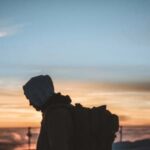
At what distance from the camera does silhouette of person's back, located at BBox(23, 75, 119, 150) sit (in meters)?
5.41

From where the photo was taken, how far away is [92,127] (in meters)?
5.51

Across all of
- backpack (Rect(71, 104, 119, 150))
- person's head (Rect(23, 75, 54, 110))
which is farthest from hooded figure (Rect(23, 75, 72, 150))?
backpack (Rect(71, 104, 119, 150))

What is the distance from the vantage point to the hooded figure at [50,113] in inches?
210

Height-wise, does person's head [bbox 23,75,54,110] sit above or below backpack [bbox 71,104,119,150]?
above

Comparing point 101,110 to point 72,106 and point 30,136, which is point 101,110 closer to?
point 72,106

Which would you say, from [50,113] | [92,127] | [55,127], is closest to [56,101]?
[50,113]

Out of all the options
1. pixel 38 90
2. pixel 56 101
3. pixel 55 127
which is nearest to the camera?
pixel 55 127

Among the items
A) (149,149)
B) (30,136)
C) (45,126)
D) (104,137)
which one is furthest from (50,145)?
(149,149)

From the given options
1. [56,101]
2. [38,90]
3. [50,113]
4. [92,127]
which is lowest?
[92,127]

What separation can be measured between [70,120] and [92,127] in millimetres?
237

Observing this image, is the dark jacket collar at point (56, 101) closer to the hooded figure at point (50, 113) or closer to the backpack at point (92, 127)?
the hooded figure at point (50, 113)

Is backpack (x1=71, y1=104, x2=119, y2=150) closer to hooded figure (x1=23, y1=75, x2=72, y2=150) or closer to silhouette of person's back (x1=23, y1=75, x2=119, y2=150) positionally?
silhouette of person's back (x1=23, y1=75, x2=119, y2=150)

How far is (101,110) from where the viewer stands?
5.57m

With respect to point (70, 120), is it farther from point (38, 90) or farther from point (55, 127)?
point (38, 90)
